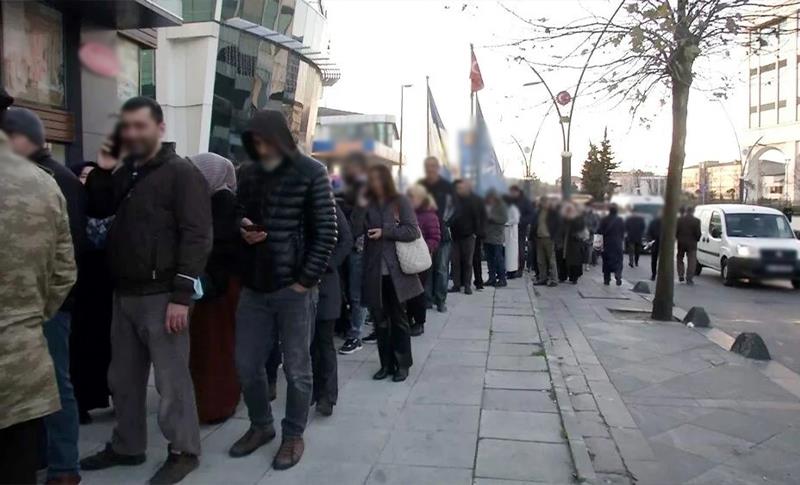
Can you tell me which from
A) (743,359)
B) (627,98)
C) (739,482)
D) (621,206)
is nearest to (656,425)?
(739,482)

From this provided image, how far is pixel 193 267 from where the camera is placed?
291 centimetres

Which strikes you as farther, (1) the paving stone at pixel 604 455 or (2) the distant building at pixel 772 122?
(1) the paving stone at pixel 604 455

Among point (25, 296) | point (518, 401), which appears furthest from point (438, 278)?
point (25, 296)

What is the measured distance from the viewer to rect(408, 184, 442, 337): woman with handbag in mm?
1555

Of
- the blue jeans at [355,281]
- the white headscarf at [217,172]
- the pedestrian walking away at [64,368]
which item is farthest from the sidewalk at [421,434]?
the white headscarf at [217,172]

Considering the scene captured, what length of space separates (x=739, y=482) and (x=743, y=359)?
10.8 feet

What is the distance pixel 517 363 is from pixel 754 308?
21.0ft

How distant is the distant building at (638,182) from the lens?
147 centimetres

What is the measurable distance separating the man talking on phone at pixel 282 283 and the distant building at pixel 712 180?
1.46 metres

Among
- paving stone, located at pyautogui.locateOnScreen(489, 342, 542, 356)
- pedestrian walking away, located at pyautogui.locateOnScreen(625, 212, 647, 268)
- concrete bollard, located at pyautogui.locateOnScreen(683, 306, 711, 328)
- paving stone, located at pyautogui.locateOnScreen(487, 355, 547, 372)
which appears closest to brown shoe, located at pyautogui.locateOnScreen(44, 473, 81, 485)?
pedestrian walking away, located at pyautogui.locateOnScreen(625, 212, 647, 268)

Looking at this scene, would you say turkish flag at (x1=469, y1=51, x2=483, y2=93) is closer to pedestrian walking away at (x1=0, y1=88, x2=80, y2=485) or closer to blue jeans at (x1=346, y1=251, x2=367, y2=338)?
pedestrian walking away at (x1=0, y1=88, x2=80, y2=485)

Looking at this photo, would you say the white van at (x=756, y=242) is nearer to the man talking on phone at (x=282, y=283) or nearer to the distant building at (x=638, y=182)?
the distant building at (x=638, y=182)

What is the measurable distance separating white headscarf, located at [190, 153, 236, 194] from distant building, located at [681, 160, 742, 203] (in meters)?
2.15

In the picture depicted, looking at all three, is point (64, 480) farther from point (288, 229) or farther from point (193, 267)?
point (288, 229)
